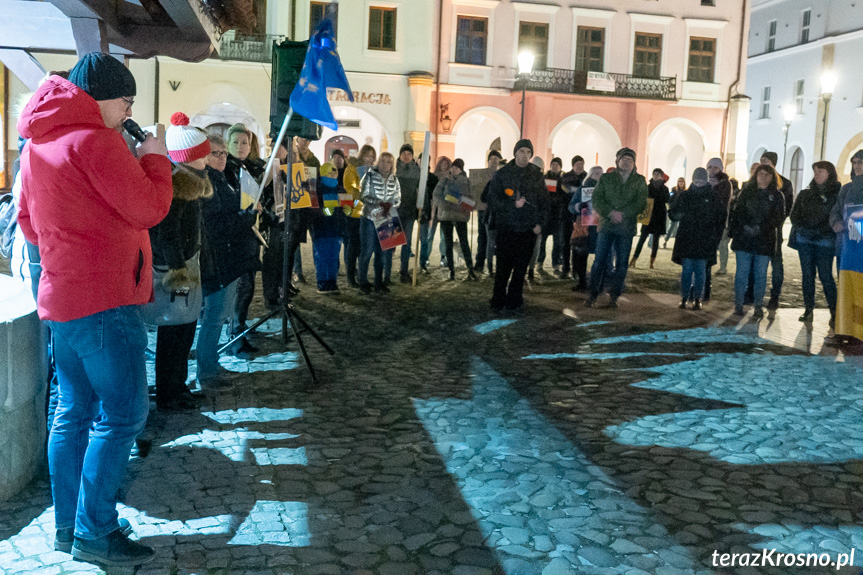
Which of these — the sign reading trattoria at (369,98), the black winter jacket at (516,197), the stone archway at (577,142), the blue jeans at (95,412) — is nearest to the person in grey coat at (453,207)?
the black winter jacket at (516,197)

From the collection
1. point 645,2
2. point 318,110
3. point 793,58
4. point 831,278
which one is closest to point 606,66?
point 645,2

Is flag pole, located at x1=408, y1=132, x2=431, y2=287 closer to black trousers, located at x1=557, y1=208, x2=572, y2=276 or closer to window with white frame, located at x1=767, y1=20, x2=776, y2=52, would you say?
black trousers, located at x1=557, y1=208, x2=572, y2=276

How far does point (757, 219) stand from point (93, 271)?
833 cm

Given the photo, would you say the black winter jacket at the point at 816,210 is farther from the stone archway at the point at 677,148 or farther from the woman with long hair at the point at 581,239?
the stone archway at the point at 677,148

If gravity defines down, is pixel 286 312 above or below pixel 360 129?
below

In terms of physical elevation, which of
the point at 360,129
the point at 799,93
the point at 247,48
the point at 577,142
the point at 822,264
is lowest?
the point at 822,264

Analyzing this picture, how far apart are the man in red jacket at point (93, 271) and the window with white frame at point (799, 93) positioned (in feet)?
141

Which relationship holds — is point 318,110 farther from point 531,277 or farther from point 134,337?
point 531,277

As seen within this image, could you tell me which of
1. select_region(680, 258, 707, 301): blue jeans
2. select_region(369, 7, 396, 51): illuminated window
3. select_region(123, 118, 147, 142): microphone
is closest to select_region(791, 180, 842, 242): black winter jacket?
select_region(680, 258, 707, 301): blue jeans

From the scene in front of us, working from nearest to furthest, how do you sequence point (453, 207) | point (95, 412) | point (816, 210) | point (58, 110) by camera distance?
point (58, 110) < point (95, 412) < point (816, 210) < point (453, 207)

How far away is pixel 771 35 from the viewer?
44688 mm

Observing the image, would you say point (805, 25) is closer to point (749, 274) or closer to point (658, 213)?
point (658, 213)

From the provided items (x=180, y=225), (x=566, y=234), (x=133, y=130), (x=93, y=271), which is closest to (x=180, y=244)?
(x=180, y=225)

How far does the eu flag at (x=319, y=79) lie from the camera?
6.41 meters
